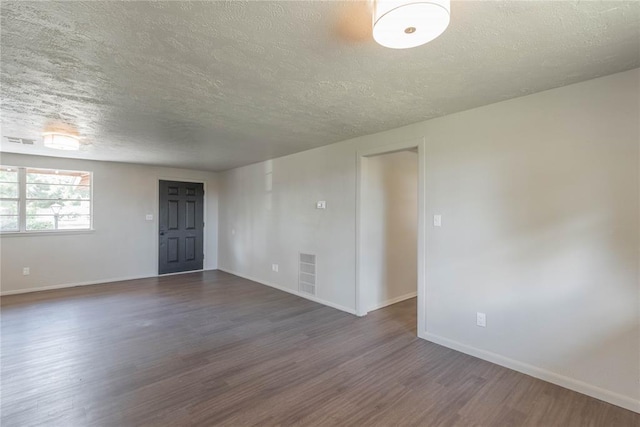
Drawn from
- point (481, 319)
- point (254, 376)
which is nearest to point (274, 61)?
point (254, 376)

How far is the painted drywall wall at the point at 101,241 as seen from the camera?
5.02m

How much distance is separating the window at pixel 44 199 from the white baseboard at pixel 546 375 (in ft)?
20.9

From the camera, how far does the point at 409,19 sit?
1.27 metres

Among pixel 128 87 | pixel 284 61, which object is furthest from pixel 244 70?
pixel 128 87

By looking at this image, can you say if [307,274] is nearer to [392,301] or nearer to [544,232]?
[392,301]

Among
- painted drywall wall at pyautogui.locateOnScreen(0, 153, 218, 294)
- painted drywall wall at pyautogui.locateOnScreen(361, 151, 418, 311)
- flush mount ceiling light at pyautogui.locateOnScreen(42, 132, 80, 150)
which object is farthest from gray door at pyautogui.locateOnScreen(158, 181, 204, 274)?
painted drywall wall at pyautogui.locateOnScreen(361, 151, 418, 311)

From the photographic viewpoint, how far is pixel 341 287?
4.24m

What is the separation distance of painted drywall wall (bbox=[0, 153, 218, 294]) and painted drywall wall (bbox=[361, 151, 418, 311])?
4591 mm

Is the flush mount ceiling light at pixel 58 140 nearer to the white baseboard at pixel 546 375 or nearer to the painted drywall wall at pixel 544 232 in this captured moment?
the painted drywall wall at pixel 544 232

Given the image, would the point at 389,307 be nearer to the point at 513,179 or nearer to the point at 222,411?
the point at 513,179

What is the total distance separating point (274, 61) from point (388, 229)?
3053 mm

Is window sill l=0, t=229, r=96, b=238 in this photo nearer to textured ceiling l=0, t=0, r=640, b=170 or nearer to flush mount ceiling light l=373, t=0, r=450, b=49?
textured ceiling l=0, t=0, r=640, b=170

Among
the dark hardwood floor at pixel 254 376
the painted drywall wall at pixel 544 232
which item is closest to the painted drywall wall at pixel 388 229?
the dark hardwood floor at pixel 254 376

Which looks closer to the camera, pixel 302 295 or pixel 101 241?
pixel 302 295
